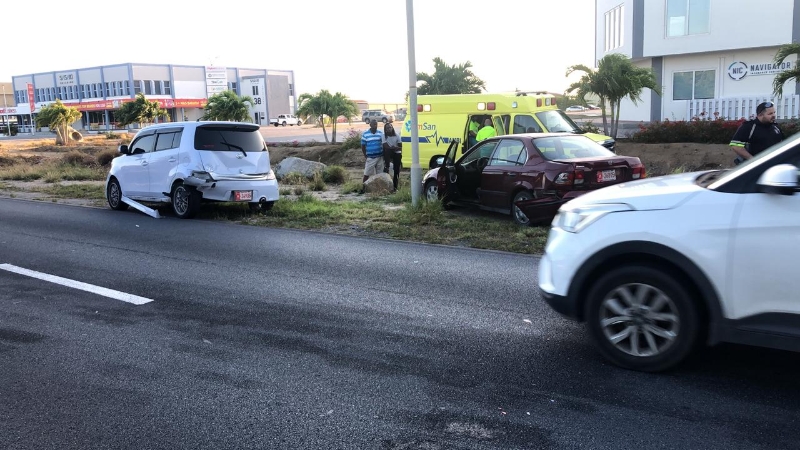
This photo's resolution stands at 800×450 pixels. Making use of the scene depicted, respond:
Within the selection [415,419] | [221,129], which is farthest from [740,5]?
[415,419]

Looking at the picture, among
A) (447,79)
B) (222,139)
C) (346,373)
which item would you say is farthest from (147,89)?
(346,373)

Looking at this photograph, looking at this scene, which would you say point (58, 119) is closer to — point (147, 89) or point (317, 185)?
point (147, 89)

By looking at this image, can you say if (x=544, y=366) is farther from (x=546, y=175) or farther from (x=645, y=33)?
(x=645, y=33)

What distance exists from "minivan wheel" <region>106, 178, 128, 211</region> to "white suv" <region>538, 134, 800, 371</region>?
12.5 meters

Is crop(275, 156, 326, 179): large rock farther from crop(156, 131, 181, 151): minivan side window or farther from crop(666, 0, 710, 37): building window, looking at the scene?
crop(666, 0, 710, 37): building window

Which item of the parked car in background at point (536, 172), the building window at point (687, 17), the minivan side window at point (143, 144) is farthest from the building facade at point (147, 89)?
the parked car in background at point (536, 172)

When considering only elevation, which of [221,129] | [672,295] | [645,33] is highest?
[645,33]

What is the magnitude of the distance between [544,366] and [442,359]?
0.76 meters

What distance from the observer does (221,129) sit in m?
13.2

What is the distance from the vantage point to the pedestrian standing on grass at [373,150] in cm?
1722

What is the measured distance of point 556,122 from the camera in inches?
632

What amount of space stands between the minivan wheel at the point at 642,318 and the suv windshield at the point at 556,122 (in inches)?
443

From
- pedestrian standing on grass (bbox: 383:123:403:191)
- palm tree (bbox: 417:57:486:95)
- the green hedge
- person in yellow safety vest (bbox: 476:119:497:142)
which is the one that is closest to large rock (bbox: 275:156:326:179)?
pedestrian standing on grass (bbox: 383:123:403:191)

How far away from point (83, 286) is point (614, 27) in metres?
29.0
